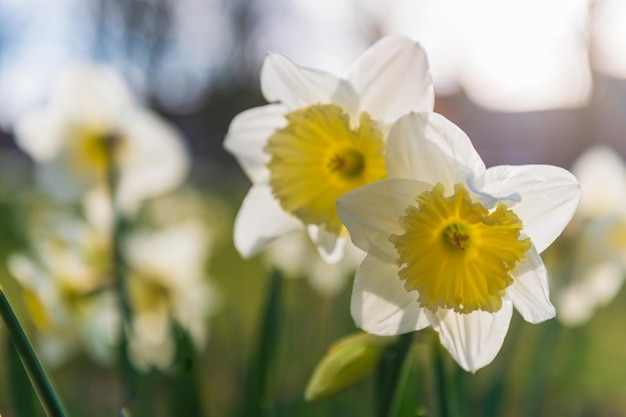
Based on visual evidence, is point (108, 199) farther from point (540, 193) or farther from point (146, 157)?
point (540, 193)

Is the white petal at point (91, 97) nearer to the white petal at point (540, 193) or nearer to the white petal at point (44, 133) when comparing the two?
the white petal at point (44, 133)

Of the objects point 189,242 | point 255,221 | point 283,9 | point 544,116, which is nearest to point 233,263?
point 189,242

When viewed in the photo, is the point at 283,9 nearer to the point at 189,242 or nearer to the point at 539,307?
the point at 189,242

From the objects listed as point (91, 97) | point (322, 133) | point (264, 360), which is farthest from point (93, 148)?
point (322, 133)

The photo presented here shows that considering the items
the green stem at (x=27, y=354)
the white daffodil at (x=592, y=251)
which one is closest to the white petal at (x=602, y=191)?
the white daffodil at (x=592, y=251)

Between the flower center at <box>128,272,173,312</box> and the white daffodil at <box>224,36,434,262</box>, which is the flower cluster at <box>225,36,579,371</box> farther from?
the flower center at <box>128,272,173,312</box>

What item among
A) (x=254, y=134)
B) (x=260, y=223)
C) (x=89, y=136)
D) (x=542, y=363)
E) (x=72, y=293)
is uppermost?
(x=254, y=134)
